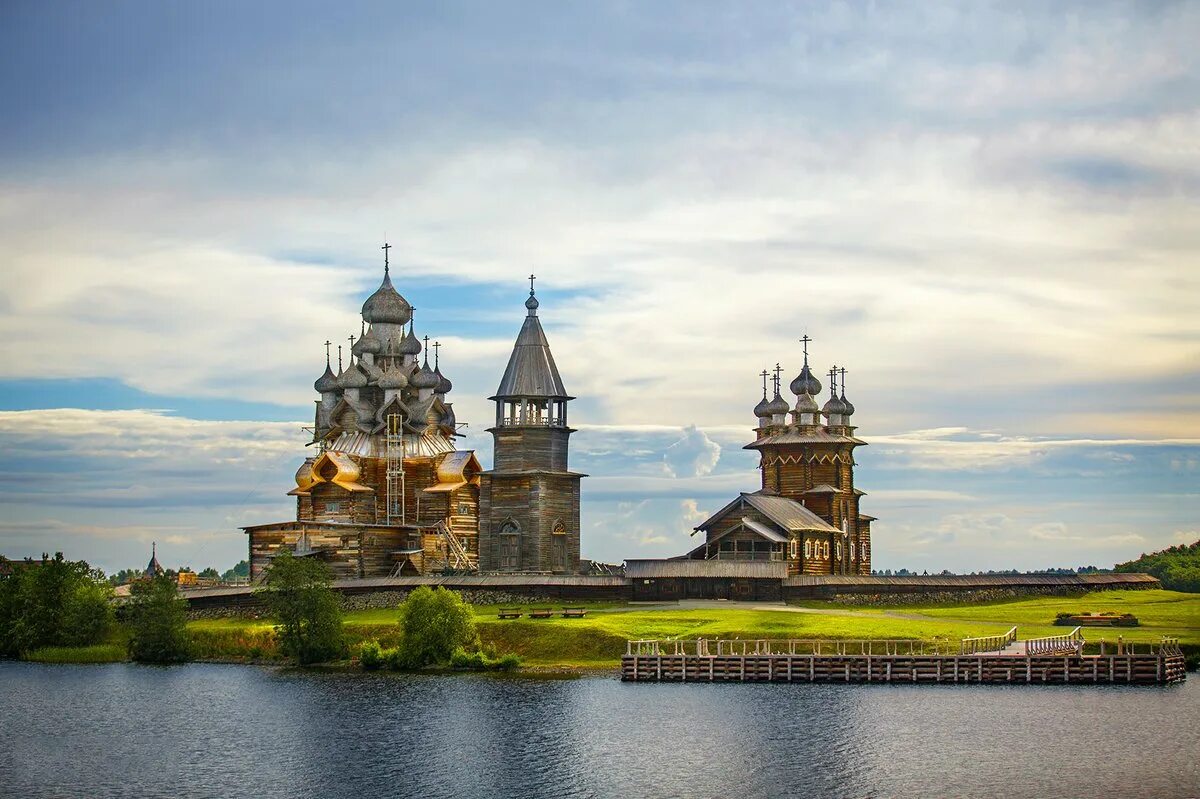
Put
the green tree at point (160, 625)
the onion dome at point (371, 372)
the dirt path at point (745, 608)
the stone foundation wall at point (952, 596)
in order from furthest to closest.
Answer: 1. the onion dome at point (371, 372)
2. the stone foundation wall at point (952, 596)
3. the dirt path at point (745, 608)
4. the green tree at point (160, 625)

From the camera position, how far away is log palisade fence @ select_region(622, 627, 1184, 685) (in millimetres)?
65150

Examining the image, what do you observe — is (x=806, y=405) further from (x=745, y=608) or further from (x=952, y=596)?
(x=745, y=608)

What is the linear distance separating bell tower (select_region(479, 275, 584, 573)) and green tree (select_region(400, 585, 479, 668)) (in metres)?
22.1

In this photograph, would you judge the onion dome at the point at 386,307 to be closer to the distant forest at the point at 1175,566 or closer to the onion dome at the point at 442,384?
the onion dome at the point at 442,384

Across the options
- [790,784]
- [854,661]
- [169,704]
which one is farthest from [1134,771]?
[169,704]

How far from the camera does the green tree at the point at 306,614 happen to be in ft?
244

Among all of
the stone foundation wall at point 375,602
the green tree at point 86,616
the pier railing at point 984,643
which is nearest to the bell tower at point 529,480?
the stone foundation wall at point 375,602

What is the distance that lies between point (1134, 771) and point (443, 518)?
2244 inches

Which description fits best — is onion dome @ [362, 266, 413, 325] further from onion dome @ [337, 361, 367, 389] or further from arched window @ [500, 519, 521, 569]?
arched window @ [500, 519, 521, 569]

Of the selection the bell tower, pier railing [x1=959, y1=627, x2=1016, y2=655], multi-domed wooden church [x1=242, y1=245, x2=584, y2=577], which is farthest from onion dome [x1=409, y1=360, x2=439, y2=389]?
pier railing [x1=959, y1=627, x2=1016, y2=655]

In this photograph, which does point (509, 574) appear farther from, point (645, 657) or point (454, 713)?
point (454, 713)

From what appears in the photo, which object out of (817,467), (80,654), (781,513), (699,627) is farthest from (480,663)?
(817,467)

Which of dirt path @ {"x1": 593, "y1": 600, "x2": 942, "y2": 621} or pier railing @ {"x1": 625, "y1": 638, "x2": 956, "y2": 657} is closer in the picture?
pier railing @ {"x1": 625, "y1": 638, "x2": 956, "y2": 657}

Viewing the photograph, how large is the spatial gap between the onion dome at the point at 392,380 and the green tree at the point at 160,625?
80.1 ft
